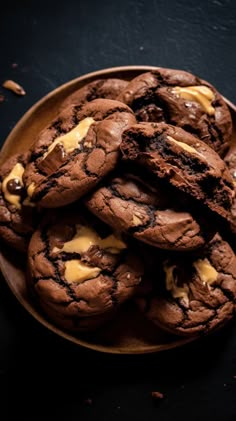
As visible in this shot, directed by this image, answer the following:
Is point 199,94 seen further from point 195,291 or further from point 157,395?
point 157,395

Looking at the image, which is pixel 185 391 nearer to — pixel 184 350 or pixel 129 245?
pixel 184 350

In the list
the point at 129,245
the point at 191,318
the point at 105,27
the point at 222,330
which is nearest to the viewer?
the point at 129,245

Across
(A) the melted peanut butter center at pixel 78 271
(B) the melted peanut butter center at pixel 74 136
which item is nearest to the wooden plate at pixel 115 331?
(A) the melted peanut butter center at pixel 78 271

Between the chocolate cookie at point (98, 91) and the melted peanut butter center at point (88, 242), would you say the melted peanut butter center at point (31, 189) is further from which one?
the chocolate cookie at point (98, 91)

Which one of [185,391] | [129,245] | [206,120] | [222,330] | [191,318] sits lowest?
[185,391]

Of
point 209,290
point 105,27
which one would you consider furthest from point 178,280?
point 105,27

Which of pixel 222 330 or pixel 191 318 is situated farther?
pixel 222 330

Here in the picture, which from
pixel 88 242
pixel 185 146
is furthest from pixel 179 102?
pixel 88 242
